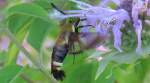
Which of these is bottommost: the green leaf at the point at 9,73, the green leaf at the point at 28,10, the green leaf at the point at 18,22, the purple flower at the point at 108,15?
the green leaf at the point at 9,73

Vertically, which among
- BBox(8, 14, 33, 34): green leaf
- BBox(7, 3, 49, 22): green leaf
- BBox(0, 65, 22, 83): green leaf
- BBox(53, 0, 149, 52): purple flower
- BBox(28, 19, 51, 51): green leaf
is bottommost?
BBox(0, 65, 22, 83): green leaf

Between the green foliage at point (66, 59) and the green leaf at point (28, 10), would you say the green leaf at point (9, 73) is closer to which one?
the green foliage at point (66, 59)

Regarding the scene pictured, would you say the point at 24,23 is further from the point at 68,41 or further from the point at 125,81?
the point at 125,81

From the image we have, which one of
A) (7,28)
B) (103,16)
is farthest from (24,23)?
(103,16)

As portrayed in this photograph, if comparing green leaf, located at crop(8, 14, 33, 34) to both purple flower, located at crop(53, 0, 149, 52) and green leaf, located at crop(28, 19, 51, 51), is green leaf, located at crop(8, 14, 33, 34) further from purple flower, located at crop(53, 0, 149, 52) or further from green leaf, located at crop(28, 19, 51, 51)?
purple flower, located at crop(53, 0, 149, 52)

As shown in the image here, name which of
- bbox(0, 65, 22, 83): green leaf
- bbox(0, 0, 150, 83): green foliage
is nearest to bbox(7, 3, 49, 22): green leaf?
bbox(0, 0, 150, 83): green foliage

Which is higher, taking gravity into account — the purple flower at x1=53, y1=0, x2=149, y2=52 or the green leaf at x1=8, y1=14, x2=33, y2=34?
the purple flower at x1=53, y1=0, x2=149, y2=52

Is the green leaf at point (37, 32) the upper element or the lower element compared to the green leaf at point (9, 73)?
upper

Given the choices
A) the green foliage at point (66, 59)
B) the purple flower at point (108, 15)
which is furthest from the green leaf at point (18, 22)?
the purple flower at point (108, 15)
